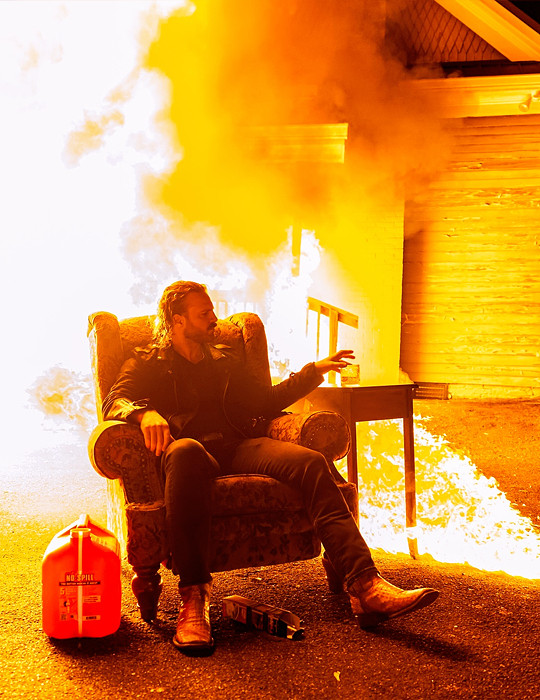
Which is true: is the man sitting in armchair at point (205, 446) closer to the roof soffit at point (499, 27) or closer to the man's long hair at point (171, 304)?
the man's long hair at point (171, 304)

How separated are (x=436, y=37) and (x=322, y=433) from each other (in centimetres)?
685

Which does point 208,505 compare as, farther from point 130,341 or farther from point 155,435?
point 130,341

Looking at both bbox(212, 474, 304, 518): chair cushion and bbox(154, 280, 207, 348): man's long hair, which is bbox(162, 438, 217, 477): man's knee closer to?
bbox(212, 474, 304, 518): chair cushion

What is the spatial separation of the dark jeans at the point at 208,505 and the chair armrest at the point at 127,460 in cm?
8

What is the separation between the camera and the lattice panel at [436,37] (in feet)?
27.2

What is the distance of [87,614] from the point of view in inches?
98.6

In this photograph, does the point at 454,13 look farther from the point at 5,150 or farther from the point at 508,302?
the point at 5,150

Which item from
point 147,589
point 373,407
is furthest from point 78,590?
point 373,407

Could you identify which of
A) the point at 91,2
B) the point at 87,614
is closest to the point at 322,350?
the point at 91,2

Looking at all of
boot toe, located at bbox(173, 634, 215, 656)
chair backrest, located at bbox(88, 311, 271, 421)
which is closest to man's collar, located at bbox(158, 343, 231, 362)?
chair backrest, located at bbox(88, 311, 271, 421)

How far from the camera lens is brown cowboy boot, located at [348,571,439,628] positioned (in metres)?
2.50

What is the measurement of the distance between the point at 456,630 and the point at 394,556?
1.00 metres

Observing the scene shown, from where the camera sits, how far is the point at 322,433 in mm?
3133

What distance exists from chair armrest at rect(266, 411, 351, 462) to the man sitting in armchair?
0.14 meters
